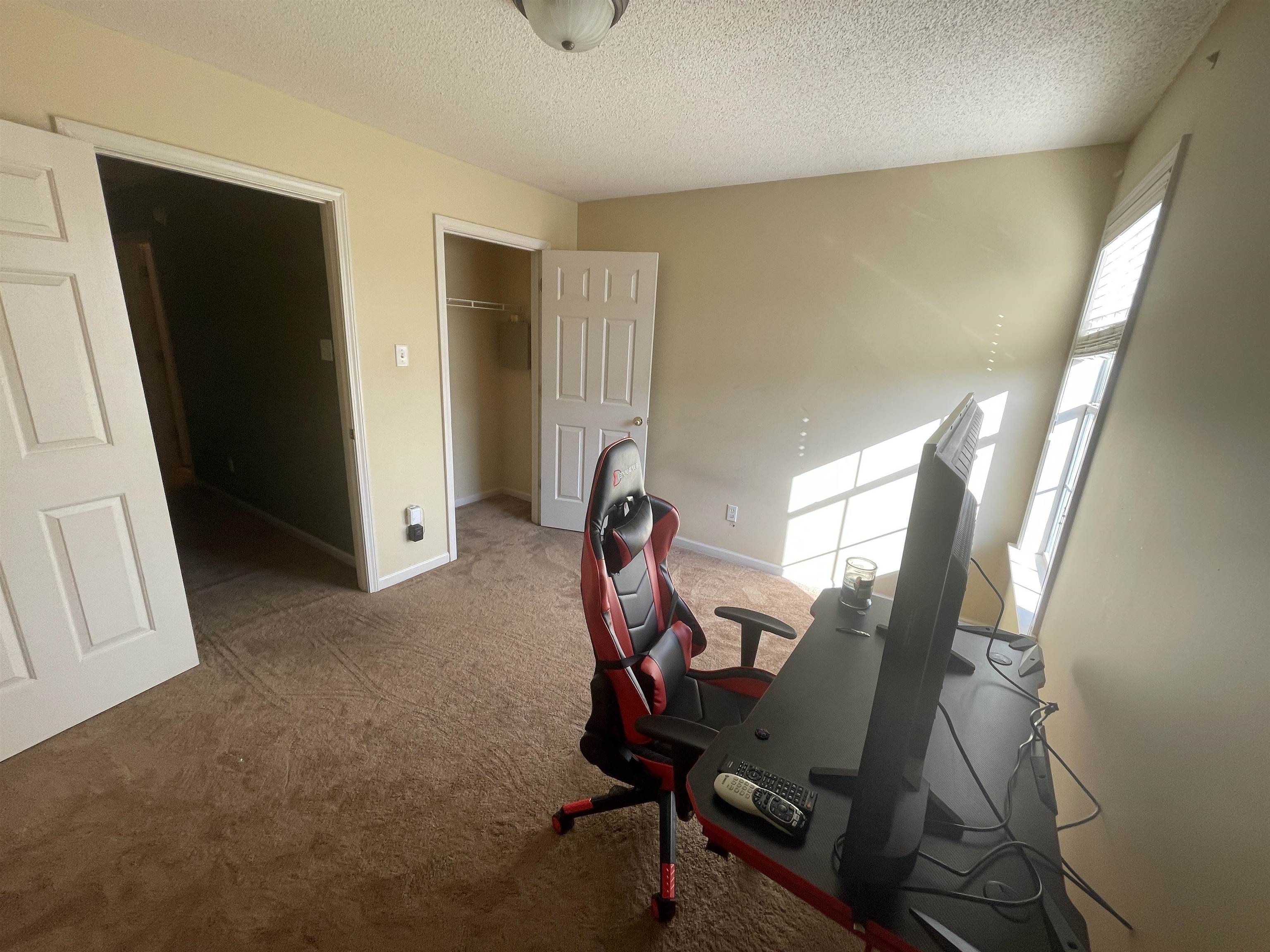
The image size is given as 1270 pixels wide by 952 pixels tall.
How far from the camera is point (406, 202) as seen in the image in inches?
102

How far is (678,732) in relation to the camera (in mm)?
1152

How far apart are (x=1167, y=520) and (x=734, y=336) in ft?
7.99

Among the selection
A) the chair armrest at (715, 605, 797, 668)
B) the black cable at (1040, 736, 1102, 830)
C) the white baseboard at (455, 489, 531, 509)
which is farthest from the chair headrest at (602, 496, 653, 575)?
the white baseboard at (455, 489, 531, 509)

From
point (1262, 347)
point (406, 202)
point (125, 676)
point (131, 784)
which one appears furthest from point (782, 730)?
point (406, 202)

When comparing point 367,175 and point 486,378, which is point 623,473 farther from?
point 486,378

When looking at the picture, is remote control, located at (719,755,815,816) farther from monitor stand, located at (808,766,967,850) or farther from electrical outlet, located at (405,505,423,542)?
electrical outlet, located at (405,505,423,542)

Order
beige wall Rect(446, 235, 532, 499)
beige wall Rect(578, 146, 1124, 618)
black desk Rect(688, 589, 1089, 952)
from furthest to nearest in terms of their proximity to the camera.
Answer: beige wall Rect(446, 235, 532, 499) < beige wall Rect(578, 146, 1124, 618) < black desk Rect(688, 589, 1089, 952)

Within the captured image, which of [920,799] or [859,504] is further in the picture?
[859,504]

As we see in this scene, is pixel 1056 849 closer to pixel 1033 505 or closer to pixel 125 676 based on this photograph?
pixel 1033 505

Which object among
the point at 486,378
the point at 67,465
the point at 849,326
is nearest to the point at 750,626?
the point at 849,326

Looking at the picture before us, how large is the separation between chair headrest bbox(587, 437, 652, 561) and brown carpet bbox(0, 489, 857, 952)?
3.19 ft

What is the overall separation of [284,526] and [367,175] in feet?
8.12

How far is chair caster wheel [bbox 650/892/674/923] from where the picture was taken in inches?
52.2

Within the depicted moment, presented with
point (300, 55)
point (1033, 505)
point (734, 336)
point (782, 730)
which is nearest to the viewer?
point (782, 730)
